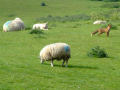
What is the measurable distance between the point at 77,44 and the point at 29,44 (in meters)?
3.44

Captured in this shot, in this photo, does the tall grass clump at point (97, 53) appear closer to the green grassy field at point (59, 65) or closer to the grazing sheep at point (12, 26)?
the green grassy field at point (59, 65)

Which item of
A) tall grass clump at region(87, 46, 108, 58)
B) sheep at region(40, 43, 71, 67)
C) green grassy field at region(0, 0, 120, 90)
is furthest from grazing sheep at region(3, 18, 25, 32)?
sheep at region(40, 43, 71, 67)

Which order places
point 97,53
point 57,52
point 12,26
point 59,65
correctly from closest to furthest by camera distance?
point 57,52
point 59,65
point 97,53
point 12,26

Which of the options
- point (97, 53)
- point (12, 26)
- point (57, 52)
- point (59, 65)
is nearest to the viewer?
point (57, 52)

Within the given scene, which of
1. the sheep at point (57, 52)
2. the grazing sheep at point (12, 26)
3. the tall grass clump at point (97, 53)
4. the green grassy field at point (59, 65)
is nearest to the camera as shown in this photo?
the green grassy field at point (59, 65)

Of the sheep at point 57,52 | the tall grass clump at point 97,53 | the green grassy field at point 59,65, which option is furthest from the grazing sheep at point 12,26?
the sheep at point 57,52

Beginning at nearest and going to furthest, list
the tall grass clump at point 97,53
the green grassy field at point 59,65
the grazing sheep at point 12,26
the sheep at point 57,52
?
the green grassy field at point 59,65 → the sheep at point 57,52 → the tall grass clump at point 97,53 → the grazing sheep at point 12,26

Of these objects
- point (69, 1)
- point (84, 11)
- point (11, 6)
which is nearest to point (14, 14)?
point (11, 6)

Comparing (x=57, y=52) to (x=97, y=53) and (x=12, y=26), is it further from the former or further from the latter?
(x=12, y=26)

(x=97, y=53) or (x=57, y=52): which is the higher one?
(x=57, y=52)

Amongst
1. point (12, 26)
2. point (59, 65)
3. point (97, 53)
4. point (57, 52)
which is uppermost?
point (12, 26)

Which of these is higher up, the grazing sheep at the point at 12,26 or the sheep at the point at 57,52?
the grazing sheep at the point at 12,26

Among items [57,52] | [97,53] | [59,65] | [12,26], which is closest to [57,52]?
[57,52]

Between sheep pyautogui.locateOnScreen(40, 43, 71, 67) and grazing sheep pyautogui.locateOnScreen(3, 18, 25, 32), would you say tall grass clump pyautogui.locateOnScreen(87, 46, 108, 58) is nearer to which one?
sheep pyautogui.locateOnScreen(40, 43, 71, 67)
